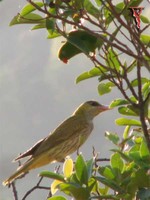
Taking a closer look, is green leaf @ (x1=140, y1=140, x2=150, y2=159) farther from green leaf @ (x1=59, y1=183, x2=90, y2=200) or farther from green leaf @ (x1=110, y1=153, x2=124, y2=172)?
green leaf @ (x1=59, y1=183, x2=90, y2=200)

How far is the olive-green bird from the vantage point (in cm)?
424

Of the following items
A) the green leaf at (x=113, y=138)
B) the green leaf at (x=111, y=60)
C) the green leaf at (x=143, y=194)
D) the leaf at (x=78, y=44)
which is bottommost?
the green leaf at (x=143, y=194)

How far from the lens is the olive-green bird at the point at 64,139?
4.24m

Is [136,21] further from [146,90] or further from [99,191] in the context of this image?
[99,191]

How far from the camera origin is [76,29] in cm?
196

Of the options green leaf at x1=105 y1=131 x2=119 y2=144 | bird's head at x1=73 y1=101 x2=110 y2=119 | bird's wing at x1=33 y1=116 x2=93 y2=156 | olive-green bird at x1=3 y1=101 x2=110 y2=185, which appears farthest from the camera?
bird's head at x1=73 y1=101 x2=110 y2=119

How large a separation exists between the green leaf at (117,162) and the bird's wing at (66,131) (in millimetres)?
2602

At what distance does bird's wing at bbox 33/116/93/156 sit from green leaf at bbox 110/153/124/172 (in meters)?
2.60

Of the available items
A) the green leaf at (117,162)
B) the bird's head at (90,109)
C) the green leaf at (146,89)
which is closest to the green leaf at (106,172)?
the green leaf at (117,162)

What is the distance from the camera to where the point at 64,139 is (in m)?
4.64

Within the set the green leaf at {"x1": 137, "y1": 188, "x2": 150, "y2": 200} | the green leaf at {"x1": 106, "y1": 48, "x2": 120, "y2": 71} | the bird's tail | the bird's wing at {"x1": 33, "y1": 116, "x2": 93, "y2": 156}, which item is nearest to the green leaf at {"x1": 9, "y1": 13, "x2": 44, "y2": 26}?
the green leaf at {"x1": 106, "y1": 48, "x2": 120, "y2": 71}

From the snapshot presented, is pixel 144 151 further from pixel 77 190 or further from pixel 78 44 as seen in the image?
pixel 78 44

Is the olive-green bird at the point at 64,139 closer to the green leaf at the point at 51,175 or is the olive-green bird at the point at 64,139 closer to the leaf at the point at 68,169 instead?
the leaf at the point at 68,169

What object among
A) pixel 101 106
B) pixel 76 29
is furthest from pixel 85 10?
pixel 101 106
